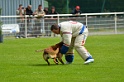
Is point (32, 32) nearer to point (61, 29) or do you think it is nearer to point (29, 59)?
point (29, 59)

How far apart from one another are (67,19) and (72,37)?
1599 centimetres

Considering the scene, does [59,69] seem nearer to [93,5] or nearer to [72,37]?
[72,37]

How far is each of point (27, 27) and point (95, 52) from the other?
1114 centimetres

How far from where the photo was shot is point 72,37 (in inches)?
600

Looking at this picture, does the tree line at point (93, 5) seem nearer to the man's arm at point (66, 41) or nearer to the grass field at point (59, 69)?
the grass field at point (59, 69)

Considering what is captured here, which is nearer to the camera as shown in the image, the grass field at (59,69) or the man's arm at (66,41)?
the grass field at (59,69)

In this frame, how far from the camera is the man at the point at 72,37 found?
14.5 metres

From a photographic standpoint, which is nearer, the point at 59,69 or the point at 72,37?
the point at 59,69

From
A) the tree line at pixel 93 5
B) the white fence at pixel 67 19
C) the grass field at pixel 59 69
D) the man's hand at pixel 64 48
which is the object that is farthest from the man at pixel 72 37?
the tree line at pixel 93 5

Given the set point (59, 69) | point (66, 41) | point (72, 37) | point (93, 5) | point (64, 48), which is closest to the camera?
point (59, 69)

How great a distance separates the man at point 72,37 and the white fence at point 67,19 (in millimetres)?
14977

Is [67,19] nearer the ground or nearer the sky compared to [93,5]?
nearer the ground

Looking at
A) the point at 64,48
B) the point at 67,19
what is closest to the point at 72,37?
the point at 64,48

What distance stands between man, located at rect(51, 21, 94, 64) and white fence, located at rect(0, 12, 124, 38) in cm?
1498
